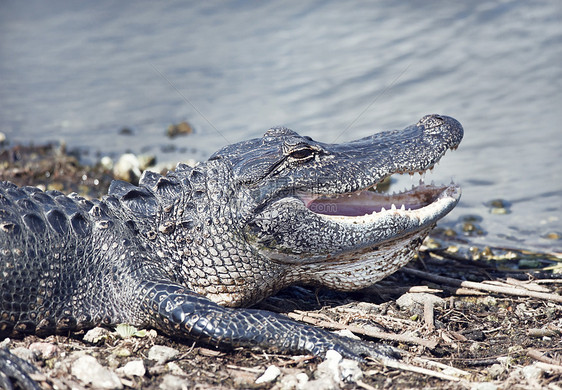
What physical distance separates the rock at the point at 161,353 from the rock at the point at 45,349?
553 mm

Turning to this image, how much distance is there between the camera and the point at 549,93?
976cm

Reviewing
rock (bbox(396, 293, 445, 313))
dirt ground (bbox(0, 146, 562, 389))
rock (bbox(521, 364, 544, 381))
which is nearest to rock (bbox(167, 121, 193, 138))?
dirt ground (bbox(0, 146, 562, 389))

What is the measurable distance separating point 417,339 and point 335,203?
114cm

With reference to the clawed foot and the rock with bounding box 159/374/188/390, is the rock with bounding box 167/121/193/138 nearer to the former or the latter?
the clawed foot

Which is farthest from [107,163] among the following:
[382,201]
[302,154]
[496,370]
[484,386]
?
[484,386]

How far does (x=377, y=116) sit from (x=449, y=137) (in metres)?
5.27

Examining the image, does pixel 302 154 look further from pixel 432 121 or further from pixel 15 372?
pixel 15 372

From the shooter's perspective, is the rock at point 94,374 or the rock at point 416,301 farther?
the rock at point 416,301

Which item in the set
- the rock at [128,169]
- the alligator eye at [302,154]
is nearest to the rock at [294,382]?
the alligator eye at [302,154]

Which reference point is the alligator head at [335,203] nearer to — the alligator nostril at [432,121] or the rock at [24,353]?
the alligator nostril at [432,121]

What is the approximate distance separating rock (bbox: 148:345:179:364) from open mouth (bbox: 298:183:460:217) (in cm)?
143

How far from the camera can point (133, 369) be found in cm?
346

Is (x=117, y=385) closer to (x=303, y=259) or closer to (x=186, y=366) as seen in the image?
(x=186, y=366)

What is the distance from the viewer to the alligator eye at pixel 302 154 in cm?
425
